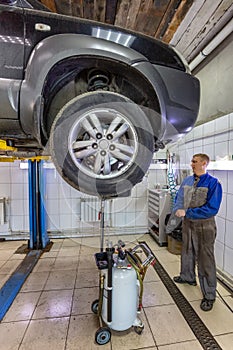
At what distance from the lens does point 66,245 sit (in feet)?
11.0

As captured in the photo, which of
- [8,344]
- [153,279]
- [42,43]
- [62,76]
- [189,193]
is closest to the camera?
[42,43]

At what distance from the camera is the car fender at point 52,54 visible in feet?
3.84

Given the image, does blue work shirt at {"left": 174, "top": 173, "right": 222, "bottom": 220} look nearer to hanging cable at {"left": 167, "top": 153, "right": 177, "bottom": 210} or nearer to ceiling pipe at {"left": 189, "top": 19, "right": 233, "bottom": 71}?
hanging cable at {"left": 167, "top": 153, "right": 177, "bottom": 210}

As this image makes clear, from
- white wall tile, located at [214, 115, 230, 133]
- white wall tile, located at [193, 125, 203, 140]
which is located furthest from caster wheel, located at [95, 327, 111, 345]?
white wall tile, located at [193, 125, 203, 140]

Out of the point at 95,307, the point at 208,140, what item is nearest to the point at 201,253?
the point at 95,307

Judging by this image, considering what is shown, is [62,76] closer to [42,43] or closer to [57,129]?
[42,43]

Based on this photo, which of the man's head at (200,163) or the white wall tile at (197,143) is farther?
the white wall tile at (197,143)

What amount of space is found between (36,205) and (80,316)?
1.81 metres

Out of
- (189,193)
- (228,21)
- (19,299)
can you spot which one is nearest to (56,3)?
(228,21)

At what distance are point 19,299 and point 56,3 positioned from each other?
109 inches

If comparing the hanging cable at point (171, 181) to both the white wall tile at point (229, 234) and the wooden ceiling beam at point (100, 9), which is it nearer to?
the white wall tile at point (229, 234)

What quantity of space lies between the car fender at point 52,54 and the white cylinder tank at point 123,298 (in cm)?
120

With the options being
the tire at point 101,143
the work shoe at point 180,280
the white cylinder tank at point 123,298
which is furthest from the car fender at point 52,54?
the work shoe at point 180,280

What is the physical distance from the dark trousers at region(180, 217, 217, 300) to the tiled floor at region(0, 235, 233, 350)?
0.50 ft
